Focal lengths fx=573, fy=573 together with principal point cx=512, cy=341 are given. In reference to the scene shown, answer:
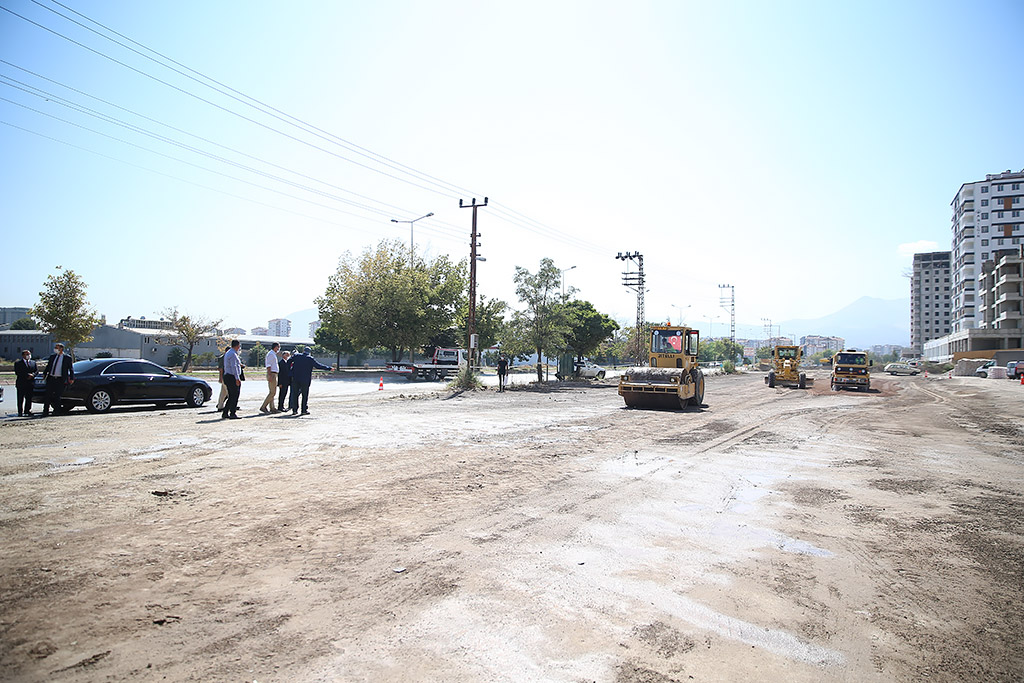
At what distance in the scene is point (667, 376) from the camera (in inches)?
767

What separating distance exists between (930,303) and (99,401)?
201 meters

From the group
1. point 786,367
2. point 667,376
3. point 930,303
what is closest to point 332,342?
point 786,367

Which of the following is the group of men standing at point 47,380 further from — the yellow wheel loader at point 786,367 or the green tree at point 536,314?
the yellow wheel loader at point 786,367

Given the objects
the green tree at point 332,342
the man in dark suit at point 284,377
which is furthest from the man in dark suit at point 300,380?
the green tree at point 332,342

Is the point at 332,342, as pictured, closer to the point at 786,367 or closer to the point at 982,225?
the point at 786,367

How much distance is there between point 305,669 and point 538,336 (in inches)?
1315

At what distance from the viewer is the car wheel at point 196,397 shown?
16.9m

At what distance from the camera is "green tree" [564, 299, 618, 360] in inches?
1992

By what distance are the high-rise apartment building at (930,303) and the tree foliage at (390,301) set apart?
16555cm

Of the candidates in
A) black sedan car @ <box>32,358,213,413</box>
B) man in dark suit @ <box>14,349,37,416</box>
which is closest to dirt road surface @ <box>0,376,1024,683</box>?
man in dark suit @ <box>14,349,37,416</box>

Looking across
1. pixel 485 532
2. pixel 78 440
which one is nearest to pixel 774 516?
pixel 485 532

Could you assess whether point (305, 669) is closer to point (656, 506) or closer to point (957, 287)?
point (656, 506)

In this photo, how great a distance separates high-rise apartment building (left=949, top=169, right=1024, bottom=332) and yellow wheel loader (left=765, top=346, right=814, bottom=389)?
9576 centimetres

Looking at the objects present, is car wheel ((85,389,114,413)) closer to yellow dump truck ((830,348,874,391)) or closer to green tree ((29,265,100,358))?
green tree ((29,265,100,358))
